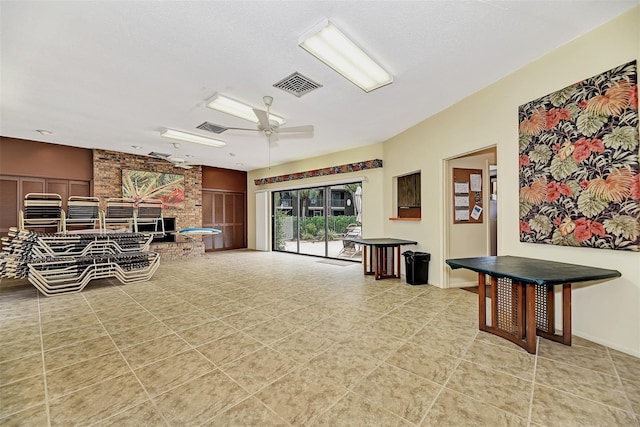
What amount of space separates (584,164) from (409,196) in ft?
9.73

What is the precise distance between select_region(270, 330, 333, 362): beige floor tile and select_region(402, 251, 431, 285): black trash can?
8.27 ft

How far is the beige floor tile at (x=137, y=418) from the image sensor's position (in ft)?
5.26

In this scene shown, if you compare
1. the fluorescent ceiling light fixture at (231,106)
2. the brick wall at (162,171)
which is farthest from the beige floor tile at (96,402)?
the brick wall at (162,171)

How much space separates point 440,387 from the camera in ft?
6.37

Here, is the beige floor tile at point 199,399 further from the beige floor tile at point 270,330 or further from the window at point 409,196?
the window at point 409,196

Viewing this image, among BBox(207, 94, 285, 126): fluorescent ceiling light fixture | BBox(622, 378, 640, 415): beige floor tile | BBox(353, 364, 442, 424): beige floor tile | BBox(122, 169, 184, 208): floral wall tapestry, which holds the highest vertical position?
BBox(207, 94, 285, 126): fluorescent ceiling light fixture

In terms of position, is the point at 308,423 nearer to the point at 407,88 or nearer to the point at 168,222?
the point at 407,88

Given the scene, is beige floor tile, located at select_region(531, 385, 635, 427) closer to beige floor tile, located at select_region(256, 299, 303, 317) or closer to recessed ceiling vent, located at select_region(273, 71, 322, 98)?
beige floor tile, located at select_region(256, 299, 303, 317)

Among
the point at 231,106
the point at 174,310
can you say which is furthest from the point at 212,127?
the point at 174,310

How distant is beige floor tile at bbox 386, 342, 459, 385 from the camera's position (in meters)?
2.10

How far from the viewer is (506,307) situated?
280 centimetres

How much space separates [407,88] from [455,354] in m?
3.07

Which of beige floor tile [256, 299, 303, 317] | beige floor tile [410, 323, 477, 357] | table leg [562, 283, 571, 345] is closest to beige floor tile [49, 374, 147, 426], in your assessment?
beige floor tile [256, 299, 303, 317]

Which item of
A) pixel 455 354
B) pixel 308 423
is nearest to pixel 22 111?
pixel 308 423
